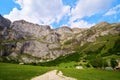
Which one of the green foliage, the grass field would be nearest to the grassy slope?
the grass field

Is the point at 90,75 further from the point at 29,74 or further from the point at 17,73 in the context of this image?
the point at 17,73

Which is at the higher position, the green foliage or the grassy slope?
the grassy slope

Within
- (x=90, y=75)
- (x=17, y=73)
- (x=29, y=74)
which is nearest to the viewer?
(x=29, y=74)

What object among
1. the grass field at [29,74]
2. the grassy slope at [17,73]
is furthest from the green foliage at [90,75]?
the grassy slope at [17,73]

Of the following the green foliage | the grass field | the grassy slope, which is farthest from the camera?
the green foliage

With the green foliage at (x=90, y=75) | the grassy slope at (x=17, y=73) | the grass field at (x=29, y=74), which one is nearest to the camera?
the grassy slope at (x=17, y=73)

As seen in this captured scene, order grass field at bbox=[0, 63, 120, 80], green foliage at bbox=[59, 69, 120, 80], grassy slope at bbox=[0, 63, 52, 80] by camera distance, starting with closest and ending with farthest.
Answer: grassy slope at bbox=[0, 63, 52, 80] → grass field at bbox=[0, 63, 120, 80] → green foliage at bbox=[59, 69, 120, 80]

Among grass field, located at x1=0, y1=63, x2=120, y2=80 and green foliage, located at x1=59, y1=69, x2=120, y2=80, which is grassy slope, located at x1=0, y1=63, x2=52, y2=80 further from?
green foliage, located at x1=59, y1=69, x2=120, y2=80

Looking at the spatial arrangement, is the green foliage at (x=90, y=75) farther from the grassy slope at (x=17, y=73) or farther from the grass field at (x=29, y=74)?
the grassy slope at (x=17, y=73)

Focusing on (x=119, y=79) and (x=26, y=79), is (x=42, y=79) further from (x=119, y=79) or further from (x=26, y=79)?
(x=119, y=79)

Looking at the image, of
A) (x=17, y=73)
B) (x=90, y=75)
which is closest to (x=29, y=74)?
(x=17, y=73)

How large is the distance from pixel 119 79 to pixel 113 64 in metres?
130

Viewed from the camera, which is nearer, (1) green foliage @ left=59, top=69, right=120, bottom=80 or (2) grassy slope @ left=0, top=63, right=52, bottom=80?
(2) grassy slope @ left=0, top=63, right=52, bottom=80

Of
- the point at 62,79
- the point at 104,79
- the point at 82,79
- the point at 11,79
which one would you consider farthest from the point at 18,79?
the point at 104,79
